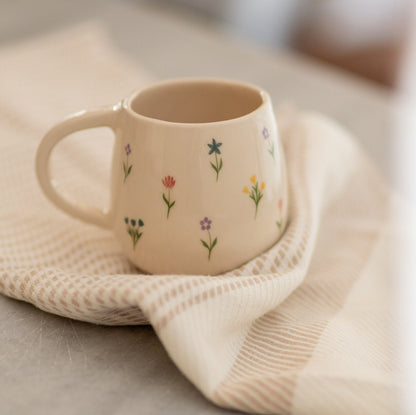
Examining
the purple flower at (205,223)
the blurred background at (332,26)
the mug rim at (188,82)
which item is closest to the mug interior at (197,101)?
the mug rim at (188,82)

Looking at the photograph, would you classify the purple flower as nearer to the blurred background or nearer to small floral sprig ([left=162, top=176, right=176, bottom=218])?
small floral sprig ([left=162, top=176, right=176, bottom=218])

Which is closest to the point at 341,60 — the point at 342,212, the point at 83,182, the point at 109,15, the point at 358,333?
the point at 109,15

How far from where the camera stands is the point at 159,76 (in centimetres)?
89

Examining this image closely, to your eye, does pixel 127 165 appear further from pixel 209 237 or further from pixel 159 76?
pixel 159 76

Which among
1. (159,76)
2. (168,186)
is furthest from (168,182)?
(159,76)

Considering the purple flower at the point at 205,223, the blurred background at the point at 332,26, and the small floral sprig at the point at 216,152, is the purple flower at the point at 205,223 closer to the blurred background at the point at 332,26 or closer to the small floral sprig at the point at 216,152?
the small floral sprig at the point at 216,152

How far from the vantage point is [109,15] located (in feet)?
3.76

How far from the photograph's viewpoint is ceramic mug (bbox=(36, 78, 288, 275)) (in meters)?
0.36

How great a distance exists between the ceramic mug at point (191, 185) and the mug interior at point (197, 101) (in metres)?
0.01

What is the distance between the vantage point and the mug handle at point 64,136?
0.40 m

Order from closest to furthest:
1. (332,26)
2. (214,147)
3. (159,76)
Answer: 1. (214,147)
2. (159,76)
3. (332,26)

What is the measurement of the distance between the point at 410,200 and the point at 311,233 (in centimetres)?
24

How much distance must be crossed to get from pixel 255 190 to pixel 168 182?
6cm

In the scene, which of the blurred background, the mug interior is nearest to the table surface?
the mug interior
